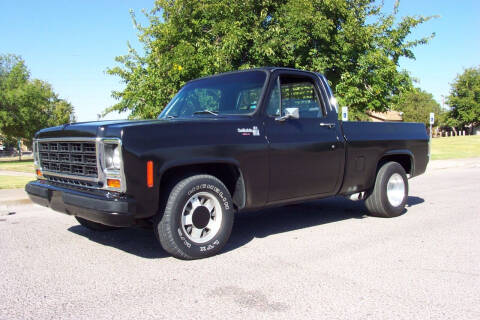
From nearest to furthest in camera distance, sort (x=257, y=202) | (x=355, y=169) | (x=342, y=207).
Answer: (x=257, y=202) → (x=355, y=169) → (x=342, y=207)

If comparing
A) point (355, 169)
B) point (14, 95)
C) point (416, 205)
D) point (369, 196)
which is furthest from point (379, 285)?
point (14, 95)

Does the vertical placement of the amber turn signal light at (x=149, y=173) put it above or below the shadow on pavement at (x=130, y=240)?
above

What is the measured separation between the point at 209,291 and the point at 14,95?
41.6 m

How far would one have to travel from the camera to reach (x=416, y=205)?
779cm

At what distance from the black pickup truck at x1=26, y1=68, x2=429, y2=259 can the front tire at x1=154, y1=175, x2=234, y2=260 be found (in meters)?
0.01

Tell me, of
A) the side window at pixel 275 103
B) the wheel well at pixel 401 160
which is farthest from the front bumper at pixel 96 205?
the wheel well at pixel 401 160

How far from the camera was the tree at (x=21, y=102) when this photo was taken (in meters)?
39.4

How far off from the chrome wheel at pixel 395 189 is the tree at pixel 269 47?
8.88 meters

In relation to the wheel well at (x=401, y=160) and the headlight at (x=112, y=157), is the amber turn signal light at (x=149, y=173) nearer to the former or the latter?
the headlight at (x=112, y=157)

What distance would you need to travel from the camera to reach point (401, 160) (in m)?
7.01

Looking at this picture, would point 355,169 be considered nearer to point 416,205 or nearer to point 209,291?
point 416,205

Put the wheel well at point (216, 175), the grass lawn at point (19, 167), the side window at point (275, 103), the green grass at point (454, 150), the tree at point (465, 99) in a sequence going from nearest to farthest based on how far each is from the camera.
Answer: the wheel well at point (216, 175) < the side window at point (275, 103) < the grass lawn at point (19, 167) < the green grass at point (454, 150) < the tree at point (465, 99)

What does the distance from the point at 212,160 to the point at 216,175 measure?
1.46 ft

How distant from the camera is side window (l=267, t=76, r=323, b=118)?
5096 millimetres
